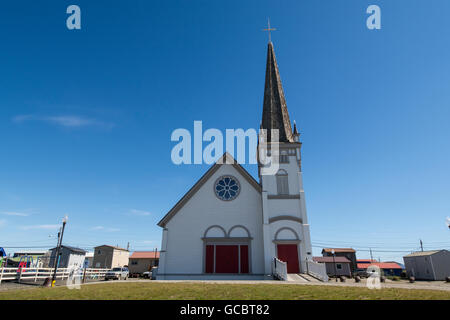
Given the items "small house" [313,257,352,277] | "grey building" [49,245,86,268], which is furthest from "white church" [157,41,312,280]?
"grey building" [49,245,86,268]

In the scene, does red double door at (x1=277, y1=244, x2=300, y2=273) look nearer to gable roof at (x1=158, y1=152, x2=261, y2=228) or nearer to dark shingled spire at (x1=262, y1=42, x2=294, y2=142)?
gable roof at (x1=158, y1=152, x2=261, y2=228)

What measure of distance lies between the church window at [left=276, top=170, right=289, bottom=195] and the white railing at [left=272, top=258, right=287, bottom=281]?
5.99 m

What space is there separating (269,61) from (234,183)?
16.5 meters

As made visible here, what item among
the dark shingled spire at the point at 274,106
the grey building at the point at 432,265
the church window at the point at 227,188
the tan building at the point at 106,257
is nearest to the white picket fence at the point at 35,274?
the church window at the point at 227,188

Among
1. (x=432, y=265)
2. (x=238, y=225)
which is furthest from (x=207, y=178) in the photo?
(x=432, y=265)

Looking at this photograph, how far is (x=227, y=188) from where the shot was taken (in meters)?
23.1

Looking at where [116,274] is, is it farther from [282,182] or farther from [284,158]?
[284,158]

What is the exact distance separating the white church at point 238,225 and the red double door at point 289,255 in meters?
0.02

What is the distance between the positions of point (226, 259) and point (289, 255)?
5256mm

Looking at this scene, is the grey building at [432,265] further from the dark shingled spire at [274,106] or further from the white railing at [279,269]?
the white railing at [279,269]

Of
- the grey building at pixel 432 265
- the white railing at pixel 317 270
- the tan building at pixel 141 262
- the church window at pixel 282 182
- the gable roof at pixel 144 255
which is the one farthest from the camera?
the gable roof at pixel 144 255

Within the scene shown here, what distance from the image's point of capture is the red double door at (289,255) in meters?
20.7

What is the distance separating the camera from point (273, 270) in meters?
19.7
